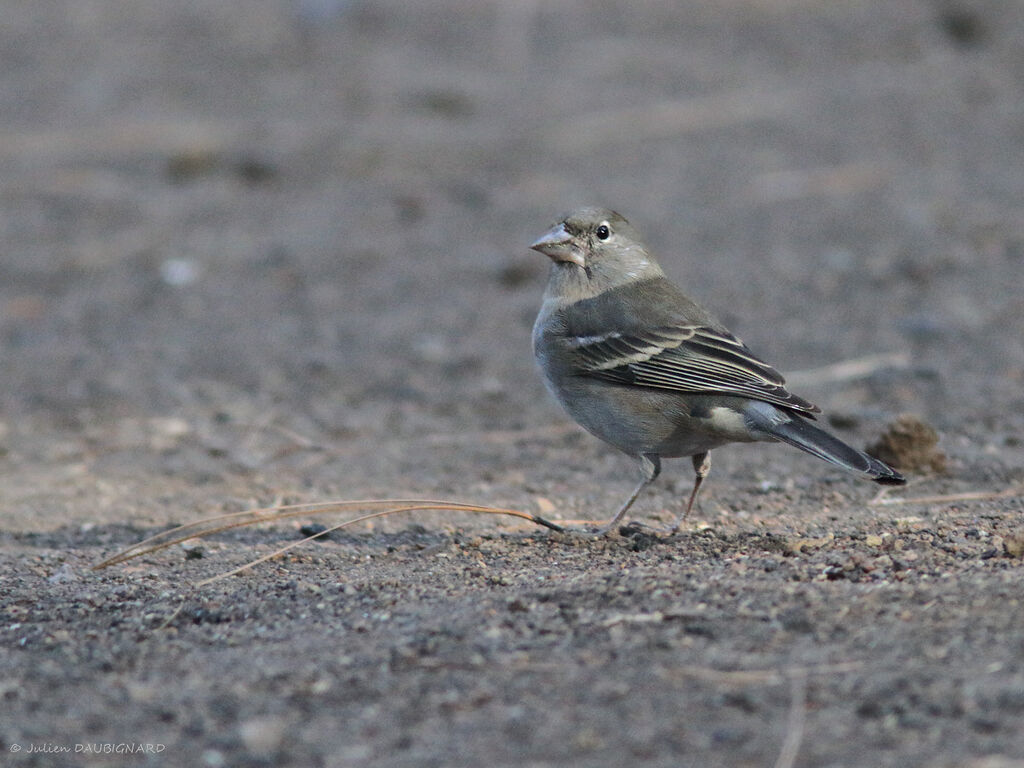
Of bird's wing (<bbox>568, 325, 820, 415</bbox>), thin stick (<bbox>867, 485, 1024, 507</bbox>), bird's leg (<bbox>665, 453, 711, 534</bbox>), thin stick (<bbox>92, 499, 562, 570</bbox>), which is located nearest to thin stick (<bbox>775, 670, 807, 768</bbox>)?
thin stick (<bbox>92, 499, 562, 570</bbox>)

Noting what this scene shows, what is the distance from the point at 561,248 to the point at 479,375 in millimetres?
2028

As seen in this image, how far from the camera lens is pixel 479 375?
7770 millimetres

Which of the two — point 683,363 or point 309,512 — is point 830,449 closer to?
point 683,363

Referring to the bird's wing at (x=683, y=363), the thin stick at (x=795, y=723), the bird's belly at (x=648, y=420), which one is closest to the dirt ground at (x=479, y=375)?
the thin stick at (x=795, y=723)

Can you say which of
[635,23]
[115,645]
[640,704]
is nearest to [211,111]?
[635,23]

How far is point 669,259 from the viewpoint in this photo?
30.2 feet

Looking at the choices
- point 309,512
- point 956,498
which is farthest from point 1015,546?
point 309,512

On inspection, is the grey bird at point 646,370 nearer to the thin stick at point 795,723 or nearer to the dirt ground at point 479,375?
the dirt ground at point 479,375

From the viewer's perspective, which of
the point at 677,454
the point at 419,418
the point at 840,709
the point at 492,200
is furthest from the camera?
the point at 492,200

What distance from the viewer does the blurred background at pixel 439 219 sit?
688 cm

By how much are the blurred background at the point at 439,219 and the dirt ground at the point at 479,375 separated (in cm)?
4

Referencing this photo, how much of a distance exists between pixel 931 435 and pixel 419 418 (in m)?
2.77

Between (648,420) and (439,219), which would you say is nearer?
(648,420)

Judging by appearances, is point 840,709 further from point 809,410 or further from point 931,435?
point 931,435
